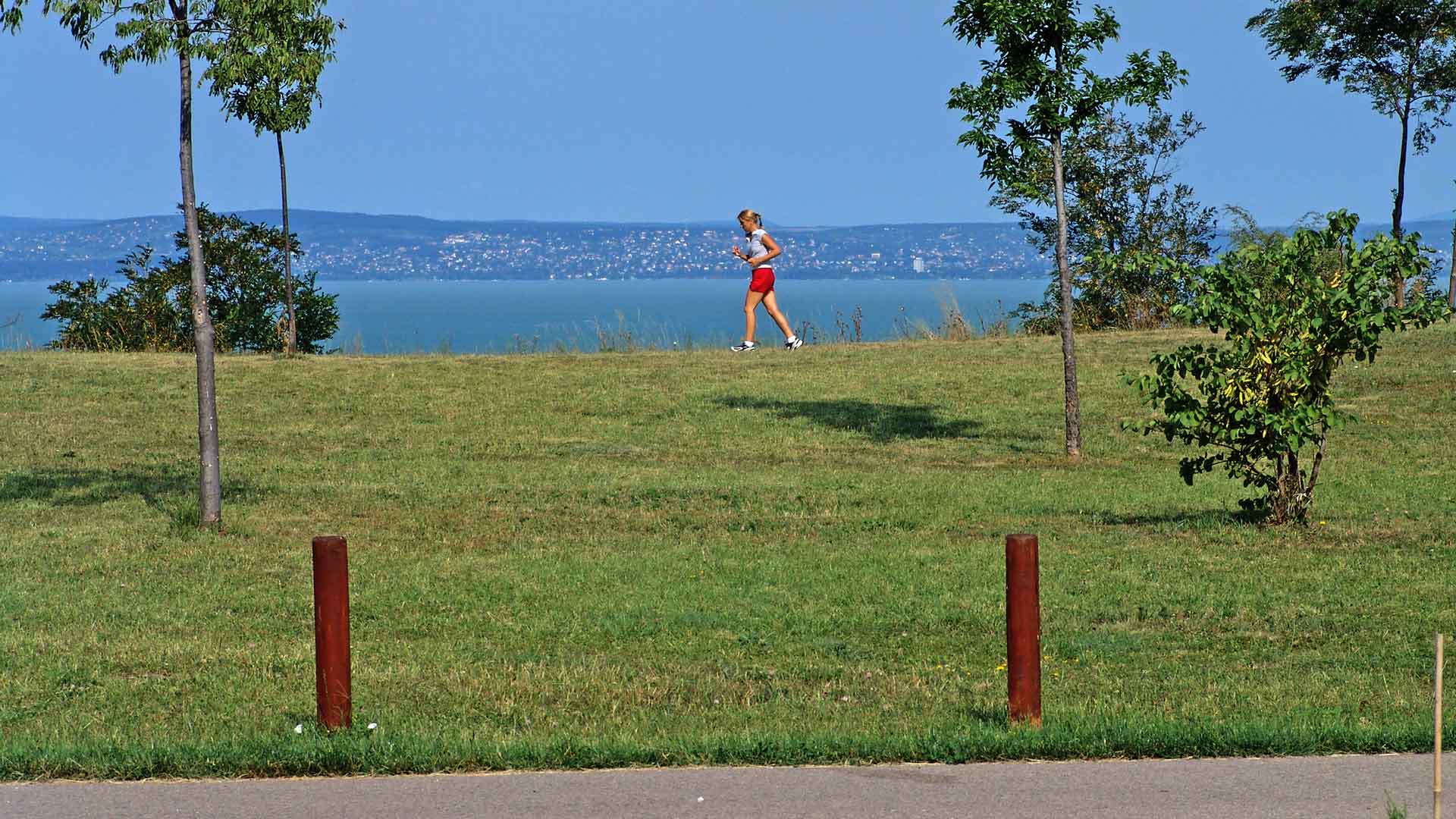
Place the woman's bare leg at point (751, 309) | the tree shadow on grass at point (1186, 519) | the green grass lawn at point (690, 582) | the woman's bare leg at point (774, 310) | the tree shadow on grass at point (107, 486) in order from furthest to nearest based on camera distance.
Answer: the woman's bare leg at point (774, 310) → the woman's bare leg at point (751, 309) → the tree shadow on grass at point (107, 486) → the tree shadow on grass at point (1186, 519) → the green grass lawn at point (690, 582)

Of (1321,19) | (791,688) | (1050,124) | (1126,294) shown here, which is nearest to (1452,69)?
(1321,19)

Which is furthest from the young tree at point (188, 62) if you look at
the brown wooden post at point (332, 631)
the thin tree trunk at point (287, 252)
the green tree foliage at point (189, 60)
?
the thin tree trunk at point (287, 252)

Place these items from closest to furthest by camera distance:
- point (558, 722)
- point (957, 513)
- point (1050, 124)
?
point (558, 722) < point (957, 513) < point (1050, 124)

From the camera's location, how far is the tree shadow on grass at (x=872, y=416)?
1844cm

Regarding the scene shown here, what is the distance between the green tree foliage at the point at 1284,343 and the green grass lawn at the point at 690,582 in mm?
700

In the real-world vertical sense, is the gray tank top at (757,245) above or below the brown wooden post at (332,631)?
above

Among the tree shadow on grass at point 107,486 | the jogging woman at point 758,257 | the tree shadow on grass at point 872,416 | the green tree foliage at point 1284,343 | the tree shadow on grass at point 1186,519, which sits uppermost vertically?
the jogging woman at point 758,257

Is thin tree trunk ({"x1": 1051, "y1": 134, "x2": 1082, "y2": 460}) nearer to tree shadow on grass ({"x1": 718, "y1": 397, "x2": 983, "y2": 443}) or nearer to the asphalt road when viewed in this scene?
tree shadow on grass ({"x1": 718, "y1": 397, "x2": 983, "y2": 443})

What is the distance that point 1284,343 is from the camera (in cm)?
1245

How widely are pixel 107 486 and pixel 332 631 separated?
9.55 metres

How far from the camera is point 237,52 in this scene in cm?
1192

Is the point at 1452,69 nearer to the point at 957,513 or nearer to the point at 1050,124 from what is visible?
the point at 1050,124

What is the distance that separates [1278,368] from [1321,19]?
21135mm

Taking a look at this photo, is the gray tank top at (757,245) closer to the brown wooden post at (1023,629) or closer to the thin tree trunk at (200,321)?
the thin tree trunk at (200,321)
